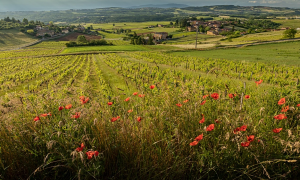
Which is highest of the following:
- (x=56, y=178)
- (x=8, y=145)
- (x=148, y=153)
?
(x=8, y=145)

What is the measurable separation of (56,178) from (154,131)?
66.6 inches

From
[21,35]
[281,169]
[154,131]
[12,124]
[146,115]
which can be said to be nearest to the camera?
[281,169]

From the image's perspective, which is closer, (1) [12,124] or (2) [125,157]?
(2) [125,157]

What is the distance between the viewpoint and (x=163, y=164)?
8.77 ft

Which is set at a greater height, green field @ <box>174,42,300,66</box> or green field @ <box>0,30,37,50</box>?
green field @ <box>0,30,37,50</box>

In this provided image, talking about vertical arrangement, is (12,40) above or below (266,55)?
above

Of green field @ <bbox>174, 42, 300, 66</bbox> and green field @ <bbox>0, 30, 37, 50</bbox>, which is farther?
green field @ <bbox>0, 30, 37, 50</bbox>

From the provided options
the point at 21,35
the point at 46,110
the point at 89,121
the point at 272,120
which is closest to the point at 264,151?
the point at 272,120

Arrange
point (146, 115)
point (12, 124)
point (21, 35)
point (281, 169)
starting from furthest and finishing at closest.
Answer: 1. point (21, 35)
2. point (146, 115)
3. point (12, 124)
4. point (281, 169)

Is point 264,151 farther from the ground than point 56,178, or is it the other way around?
point 264,151

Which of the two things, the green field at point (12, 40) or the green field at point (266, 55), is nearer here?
the green field at point (266, 55)

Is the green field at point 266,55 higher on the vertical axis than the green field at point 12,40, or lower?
lower

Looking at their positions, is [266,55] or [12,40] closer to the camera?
[266,55]

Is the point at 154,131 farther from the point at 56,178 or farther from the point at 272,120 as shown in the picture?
the point at 272,120
